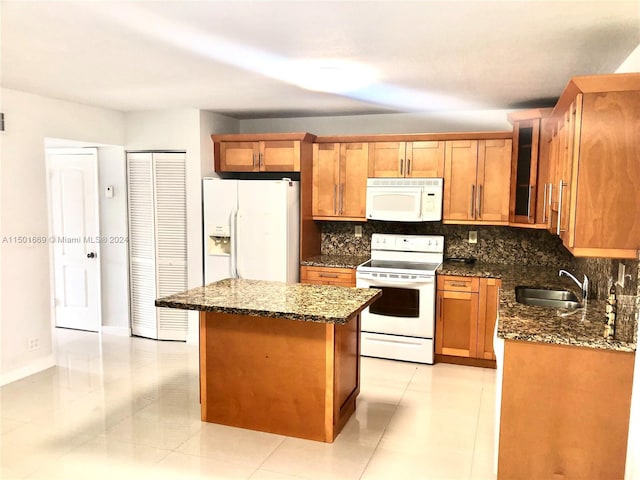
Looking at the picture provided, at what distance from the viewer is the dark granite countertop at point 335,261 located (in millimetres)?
5011

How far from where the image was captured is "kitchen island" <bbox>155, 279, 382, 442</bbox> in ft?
10.3

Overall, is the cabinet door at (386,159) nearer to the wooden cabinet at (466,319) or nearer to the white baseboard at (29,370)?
the wooden cabinet at (466,319)

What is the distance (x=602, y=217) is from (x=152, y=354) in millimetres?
4107

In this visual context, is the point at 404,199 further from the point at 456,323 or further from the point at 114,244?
the point at 114,244

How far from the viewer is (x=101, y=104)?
4840mm

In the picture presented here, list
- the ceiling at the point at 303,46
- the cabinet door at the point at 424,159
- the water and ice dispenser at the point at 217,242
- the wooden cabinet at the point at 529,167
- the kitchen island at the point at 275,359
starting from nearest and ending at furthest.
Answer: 1. the ceiling at the point at 303,46
2. the kitchen island at the point at 275,359
3. the wooden cabinet at the point at 529,167
4. the cabinet door at the point at 424,159
5. the water and ice dispenser at the point at 217,242

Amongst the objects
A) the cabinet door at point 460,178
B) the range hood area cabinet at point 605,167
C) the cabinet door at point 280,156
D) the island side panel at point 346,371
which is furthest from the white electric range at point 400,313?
the range hood area cabinet at point 605,167

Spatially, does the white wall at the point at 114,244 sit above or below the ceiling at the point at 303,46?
below

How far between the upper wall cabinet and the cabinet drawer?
181cm

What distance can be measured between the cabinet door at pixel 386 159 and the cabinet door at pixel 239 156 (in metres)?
1.21

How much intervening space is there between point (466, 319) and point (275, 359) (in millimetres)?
2093

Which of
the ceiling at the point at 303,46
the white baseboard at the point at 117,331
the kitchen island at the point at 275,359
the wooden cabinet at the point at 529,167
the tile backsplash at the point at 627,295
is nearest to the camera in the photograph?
the ceiling at the point at 303,46

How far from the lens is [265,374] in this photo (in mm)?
3301

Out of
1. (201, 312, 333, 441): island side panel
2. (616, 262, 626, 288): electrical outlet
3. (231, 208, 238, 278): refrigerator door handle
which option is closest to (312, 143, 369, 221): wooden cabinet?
(231, 208, 238, 278): refrigerator door handle
